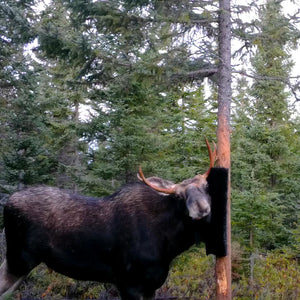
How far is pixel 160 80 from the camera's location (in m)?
7.51

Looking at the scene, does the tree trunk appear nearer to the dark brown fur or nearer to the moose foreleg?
the dark brown fur

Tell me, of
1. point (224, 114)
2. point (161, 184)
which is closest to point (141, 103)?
point (224, 114)

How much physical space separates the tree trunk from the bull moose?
1.91 meters

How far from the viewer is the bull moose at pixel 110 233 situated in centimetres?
477

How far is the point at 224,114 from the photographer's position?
7.23 meters

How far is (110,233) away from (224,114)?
3.40 meters

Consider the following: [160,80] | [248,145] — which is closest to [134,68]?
[160,80]

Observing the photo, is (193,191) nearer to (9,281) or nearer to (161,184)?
(161,184)

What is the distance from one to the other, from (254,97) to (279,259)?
9440mm

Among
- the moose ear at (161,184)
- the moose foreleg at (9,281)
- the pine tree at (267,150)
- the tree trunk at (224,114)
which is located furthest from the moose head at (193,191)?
the pine tree at (267,150)

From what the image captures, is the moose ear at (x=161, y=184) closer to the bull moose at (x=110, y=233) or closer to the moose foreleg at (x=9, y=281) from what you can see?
the bull moose at (x=110, y=233)

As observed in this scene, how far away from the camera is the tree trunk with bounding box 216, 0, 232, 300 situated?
653 centimetres

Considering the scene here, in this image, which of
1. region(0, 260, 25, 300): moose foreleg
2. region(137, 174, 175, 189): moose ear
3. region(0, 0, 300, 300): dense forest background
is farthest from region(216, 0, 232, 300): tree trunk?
region(0, 260, 25, 300): moose foreleg

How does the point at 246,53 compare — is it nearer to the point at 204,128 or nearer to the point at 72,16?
the point at 72,16
